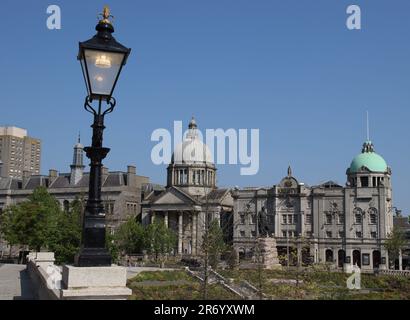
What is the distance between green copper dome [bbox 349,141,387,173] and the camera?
3359 inches

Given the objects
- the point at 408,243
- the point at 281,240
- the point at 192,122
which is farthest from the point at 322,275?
the point at 192,122

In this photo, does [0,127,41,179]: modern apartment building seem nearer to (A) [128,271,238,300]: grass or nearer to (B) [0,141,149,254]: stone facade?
(B) [0,141,149,254]: stone facade

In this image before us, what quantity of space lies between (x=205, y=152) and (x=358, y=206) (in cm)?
3624

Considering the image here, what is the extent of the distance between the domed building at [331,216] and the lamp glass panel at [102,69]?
71.3 metres

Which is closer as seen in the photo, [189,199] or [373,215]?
[373,215]

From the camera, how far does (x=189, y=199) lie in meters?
98.4

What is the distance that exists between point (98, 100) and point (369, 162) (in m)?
82.4

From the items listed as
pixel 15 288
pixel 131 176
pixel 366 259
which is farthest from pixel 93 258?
pixel 131 176

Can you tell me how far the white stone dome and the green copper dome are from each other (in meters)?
31.4

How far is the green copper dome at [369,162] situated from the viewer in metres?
85.3

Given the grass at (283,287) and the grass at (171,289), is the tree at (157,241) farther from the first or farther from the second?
the grass at (171,289)

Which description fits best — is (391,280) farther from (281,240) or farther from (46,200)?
(46,200)

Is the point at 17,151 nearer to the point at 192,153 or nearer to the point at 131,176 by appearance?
the point at 131,176

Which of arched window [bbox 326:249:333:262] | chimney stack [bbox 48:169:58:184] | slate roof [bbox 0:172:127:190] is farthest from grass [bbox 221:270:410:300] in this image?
chimney stack [bbox 48:169:58:184]
